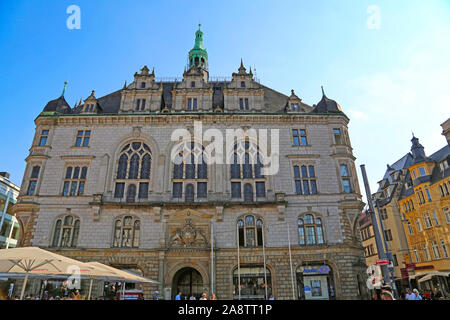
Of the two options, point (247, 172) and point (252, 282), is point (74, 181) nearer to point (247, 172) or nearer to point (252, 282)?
point (247, 172)

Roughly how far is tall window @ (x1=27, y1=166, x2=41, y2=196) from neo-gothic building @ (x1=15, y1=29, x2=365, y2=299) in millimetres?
89

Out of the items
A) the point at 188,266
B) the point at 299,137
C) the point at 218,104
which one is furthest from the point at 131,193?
the point at 299,137

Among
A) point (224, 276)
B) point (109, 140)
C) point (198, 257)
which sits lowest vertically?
point (224, 276)

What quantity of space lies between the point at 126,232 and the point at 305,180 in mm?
17940

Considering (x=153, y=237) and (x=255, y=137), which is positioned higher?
(x=255, y=137)

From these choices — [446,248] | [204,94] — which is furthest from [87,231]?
[446,248]

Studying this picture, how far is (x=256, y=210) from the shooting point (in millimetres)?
27109

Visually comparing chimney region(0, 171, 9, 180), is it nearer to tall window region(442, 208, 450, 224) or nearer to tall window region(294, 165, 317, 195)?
tall window region(294, 165, 317, 195)

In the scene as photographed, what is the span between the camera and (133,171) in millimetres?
29203

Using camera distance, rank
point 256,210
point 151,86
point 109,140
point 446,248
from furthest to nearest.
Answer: point 446,248, point 151,86, point 109,140, point 256,210

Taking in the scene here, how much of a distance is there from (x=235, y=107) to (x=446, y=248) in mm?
30575

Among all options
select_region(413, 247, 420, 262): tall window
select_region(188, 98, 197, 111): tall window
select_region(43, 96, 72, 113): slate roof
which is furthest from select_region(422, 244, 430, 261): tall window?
select_region(43, 96, 72, 113): slate roof
